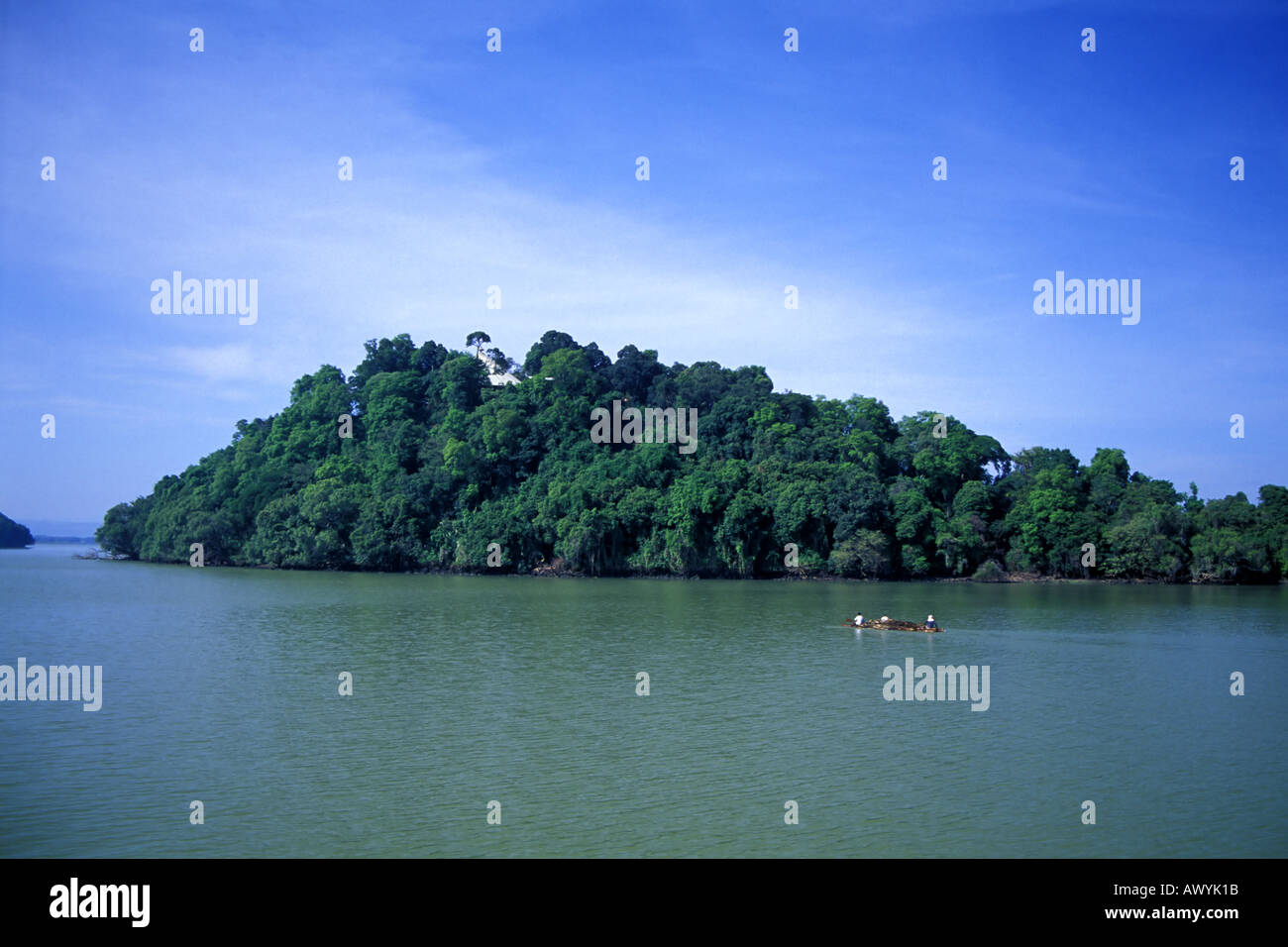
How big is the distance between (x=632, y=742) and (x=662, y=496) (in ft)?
151

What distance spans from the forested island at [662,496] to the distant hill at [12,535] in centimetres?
5047

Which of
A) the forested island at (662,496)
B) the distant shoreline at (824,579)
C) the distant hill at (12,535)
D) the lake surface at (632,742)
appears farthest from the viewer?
the distant hill at (12,535)

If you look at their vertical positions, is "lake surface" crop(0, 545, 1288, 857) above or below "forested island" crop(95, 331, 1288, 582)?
below

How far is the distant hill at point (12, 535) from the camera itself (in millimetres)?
118750

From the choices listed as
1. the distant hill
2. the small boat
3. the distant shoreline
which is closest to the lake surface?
the small boat

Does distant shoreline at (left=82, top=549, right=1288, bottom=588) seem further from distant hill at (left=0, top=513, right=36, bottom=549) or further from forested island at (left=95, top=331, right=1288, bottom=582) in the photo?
distant hill at (left=0, top=513, right=36, bottom=549)

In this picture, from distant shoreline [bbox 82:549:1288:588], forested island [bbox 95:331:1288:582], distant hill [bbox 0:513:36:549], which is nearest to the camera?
distant shoreline [bbox 82:549:1288:588]

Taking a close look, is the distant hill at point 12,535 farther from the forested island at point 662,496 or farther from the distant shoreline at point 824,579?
the distant shoreline at point 824,579

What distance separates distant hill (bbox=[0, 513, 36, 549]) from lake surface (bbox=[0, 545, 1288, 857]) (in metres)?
107

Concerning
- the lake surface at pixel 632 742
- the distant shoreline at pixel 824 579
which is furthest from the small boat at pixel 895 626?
the distant shoreline at pixel 824 579

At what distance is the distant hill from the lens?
11875 centimetres

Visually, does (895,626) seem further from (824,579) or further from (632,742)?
(824,579)
